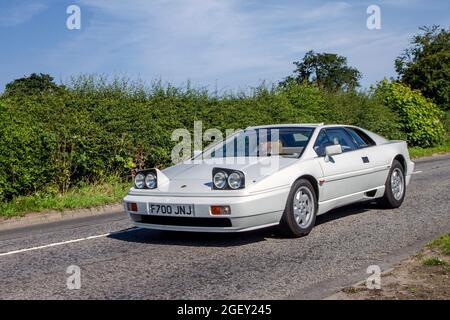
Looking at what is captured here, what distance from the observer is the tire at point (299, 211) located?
21.5 feet

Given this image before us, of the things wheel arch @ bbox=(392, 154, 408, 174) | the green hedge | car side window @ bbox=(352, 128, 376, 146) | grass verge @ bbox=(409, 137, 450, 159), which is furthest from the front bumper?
grass verge @ bbox=(409, 137, 450, 159)

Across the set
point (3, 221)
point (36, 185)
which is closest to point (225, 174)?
point (3, 221)

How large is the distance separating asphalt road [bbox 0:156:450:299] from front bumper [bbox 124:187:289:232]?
0.91ft

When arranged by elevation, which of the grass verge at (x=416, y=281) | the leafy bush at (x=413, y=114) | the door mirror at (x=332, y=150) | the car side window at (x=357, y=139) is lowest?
the grass verge at (x=416, y=281)

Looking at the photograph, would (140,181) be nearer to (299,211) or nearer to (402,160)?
(299,211)

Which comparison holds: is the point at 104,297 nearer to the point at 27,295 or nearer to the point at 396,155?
the point at 27,295

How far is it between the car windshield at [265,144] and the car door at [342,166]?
0.79 feet

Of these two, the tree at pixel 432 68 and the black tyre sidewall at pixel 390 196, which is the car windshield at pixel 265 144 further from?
the tree at pixel 432 68

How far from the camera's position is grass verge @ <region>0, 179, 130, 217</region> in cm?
1001

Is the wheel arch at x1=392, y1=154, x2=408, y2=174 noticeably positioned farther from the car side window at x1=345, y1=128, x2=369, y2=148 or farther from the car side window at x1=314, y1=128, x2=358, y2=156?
the car side window at x1=314, y1=128, x2=358, y2=156

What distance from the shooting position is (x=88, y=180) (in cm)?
1202

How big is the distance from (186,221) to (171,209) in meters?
0.22

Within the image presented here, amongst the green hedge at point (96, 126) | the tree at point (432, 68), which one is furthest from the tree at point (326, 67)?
the green hedge at point (96, 126)

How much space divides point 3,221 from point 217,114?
713 cm
